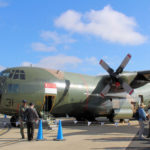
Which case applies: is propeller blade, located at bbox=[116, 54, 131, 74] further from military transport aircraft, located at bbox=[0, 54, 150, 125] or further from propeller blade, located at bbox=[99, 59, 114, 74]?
propeller blade, located at bbox=[99, 59, 114, 74]

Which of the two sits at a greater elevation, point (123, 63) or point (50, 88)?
point (123, 63)

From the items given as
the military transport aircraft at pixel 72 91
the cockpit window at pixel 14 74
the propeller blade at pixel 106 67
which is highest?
the propeller blade at pixel 106 67

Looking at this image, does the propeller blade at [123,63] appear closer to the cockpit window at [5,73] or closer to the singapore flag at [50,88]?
the singapore flag at [50,88]

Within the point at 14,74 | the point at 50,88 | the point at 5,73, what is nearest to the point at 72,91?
the point at 50,88

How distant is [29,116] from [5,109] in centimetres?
568

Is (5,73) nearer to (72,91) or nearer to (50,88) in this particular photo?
(50,88)

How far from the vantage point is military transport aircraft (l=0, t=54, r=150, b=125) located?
50.1ft

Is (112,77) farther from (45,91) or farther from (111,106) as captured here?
(45,91)

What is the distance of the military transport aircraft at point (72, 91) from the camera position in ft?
50.1

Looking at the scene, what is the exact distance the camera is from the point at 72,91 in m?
17.7

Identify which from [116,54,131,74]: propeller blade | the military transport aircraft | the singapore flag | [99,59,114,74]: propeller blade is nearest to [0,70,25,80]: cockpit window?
the military transport aircraft

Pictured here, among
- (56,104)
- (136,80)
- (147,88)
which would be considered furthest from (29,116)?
(147,88)

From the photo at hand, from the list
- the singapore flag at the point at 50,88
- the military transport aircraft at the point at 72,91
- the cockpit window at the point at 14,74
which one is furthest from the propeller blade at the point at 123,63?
the cockpit window at the point at 14,74

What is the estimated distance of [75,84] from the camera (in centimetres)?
1812
